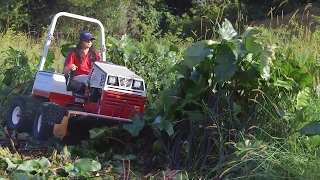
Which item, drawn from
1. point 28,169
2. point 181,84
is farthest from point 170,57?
point 28,169

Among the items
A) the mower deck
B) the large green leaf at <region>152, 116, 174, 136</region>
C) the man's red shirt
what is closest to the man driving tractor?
the man's red shirt

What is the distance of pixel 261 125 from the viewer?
5949 millimetres

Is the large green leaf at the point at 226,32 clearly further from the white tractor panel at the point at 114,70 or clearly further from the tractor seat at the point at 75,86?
the tractor seat at the point at 75,86

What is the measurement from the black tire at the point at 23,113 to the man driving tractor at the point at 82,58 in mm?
565

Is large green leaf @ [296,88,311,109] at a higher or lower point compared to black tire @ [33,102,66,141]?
higher

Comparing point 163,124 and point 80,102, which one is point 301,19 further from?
point 163,124

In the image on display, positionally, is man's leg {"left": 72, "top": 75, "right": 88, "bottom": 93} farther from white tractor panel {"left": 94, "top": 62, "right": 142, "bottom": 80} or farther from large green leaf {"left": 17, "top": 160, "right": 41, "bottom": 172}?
large green leaf {"left": 17, "top": 160, "right": 41, "bottom": 172}

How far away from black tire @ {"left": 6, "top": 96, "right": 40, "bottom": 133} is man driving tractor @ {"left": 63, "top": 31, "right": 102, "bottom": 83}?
1.85 ft

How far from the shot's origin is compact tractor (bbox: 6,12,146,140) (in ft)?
22.1

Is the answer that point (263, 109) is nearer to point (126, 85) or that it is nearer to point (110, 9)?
point (126, 85)

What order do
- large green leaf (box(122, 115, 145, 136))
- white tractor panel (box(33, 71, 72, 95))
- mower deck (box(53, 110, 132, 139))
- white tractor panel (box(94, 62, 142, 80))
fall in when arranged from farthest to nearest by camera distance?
white tractor panel (box(33, 71, 72, 95)), white tractor panel (box(94, 62, 142, 80)), mower deck (box(53, 110, 132, 139)), large green leaf (box(122, 115, 145, 136))

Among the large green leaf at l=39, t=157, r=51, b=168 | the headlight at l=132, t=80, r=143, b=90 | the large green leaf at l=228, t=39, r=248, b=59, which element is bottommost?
the large green leaf at l=39, t=157, r=51, b=168

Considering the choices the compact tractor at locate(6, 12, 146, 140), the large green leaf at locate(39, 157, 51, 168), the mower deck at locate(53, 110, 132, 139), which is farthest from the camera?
the compact tractor at locate(6, 12, 146, 140)

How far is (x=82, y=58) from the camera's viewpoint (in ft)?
26.1
